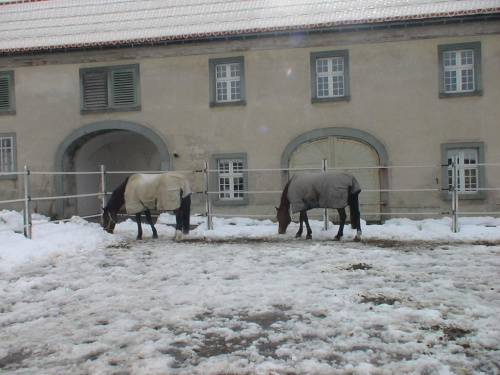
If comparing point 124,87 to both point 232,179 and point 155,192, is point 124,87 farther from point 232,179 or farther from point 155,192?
point 155,192

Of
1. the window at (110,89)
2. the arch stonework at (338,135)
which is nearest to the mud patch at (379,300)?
the arch stonework at (338,135)

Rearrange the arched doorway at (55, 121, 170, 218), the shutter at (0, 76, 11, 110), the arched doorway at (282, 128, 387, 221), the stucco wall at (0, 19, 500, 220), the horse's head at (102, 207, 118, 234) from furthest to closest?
the shutter at (0, 76, 11, 110) → the arched doorway at (55, 121, 170, 218) → the arched doorway at (282, 128, 387, 221) → the stucco wall at (0, 19, 500, 220) → the horse's head at (102, 207, 118, 234)

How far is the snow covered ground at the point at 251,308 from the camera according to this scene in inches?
143

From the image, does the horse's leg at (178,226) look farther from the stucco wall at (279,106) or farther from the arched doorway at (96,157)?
the arched doorway at (96,157)

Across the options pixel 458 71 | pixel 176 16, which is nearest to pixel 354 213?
pixel 458 71

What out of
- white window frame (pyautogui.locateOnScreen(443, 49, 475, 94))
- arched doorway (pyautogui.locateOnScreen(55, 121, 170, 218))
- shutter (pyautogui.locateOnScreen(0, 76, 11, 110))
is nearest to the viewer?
white window frame (pyautogui.locateOnScreen(443, 49, 475, 94))

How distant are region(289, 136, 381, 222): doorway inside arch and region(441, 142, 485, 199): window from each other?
1.97 meters

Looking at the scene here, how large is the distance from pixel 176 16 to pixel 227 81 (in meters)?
3.37

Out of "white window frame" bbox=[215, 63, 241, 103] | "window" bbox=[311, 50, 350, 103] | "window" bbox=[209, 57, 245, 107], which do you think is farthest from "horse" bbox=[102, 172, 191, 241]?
"window" bbox=[311, 50, 350, 103]

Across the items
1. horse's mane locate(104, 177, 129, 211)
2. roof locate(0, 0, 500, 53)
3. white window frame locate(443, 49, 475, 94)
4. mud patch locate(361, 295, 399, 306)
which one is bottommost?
mud patch locate(361, 295, 399, 306)

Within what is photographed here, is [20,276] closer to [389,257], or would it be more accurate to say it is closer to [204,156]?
[389,257]

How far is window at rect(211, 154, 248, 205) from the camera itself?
1465 centimetres

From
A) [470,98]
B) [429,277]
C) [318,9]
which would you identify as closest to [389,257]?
[429,277]

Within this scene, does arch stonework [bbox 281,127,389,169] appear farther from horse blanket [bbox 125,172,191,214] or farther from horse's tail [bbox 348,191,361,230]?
horse blanket [bbox 125,172,191,214]
